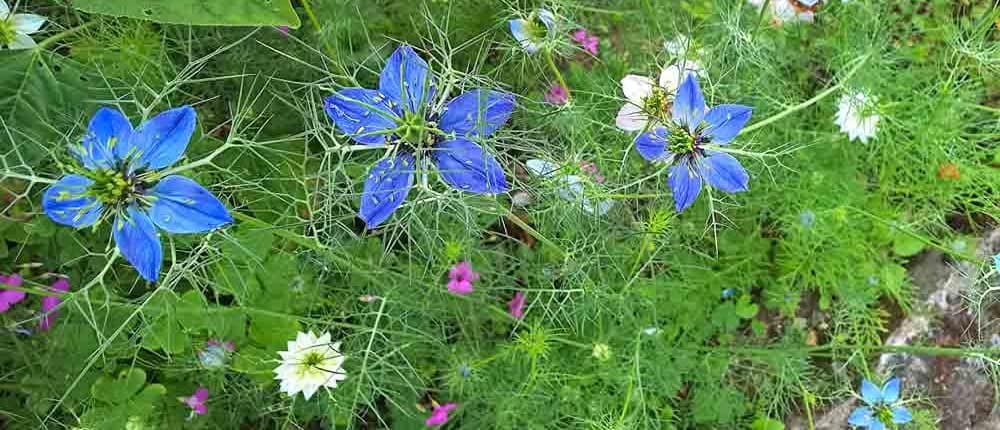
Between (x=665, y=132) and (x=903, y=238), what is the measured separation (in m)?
1.56

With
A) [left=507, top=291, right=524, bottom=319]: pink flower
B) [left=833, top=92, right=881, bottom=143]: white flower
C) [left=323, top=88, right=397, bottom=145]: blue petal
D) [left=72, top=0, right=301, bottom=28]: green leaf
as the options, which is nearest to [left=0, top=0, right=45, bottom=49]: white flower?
[left=72, top=0, right=301, bottom=28]: green leaf

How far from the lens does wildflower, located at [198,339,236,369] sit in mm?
2045

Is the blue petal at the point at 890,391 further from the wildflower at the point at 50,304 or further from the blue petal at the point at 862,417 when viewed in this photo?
the wildflower at the point at 50,304

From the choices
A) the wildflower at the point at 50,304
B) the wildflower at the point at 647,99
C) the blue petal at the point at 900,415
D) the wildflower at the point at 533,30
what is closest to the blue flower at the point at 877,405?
the blue petal at the point at 900,415

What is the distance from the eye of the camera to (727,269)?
262 cm

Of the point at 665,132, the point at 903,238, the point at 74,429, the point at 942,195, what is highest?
the point at 665,132

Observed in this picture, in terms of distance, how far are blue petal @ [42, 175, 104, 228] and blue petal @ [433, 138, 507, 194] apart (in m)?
0.67

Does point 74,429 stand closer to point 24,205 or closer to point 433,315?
point 24,205

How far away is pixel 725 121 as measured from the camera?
1.61 meters

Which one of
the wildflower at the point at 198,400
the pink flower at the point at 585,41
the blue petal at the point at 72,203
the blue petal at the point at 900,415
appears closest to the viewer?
the blue petal at the point at 72,203

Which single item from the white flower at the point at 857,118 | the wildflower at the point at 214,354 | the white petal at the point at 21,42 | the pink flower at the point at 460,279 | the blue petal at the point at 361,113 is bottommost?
the wildflower at the point at 214,354

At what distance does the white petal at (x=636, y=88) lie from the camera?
187 cm

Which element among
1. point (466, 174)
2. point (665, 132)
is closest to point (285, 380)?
point (466, 174)

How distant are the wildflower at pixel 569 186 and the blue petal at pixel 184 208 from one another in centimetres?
74
